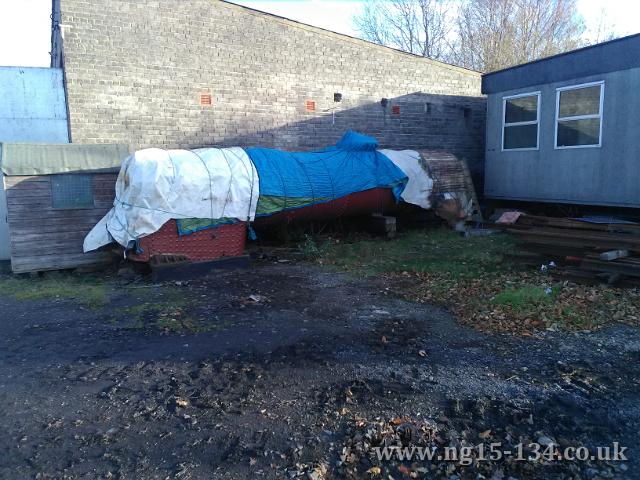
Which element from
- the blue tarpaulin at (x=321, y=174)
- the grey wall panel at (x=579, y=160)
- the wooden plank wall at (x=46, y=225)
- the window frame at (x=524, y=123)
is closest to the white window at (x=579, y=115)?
the grey wall panel at (x=579, y=160)

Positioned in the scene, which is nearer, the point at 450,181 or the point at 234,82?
the point at 234,82

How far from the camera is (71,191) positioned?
8484 mm

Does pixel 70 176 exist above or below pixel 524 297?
above

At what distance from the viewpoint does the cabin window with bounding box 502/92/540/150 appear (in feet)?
38.4

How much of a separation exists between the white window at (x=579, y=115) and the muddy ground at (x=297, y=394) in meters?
6.34

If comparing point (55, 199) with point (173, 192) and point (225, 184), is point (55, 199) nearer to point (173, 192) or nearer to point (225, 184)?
point (173, 192)

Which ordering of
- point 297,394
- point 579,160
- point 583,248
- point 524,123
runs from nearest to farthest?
point 297,394
point 583,248
point 579,160
point 524,123

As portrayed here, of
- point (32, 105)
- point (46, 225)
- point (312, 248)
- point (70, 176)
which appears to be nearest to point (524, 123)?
point (312, 248)

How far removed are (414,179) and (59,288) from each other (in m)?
7.37

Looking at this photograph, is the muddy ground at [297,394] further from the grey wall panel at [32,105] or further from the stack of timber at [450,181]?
the stack of timber at [450,181]

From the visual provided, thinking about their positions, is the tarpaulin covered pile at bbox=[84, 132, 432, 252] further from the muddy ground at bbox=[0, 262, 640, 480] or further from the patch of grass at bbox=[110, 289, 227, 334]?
the muddy ground at bbox=[0, 262, 640, 480]

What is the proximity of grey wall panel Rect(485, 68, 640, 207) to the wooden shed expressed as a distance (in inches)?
353

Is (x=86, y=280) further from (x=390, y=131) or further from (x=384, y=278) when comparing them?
(x=390, y=131)

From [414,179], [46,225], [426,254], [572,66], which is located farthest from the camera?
[414,179]
